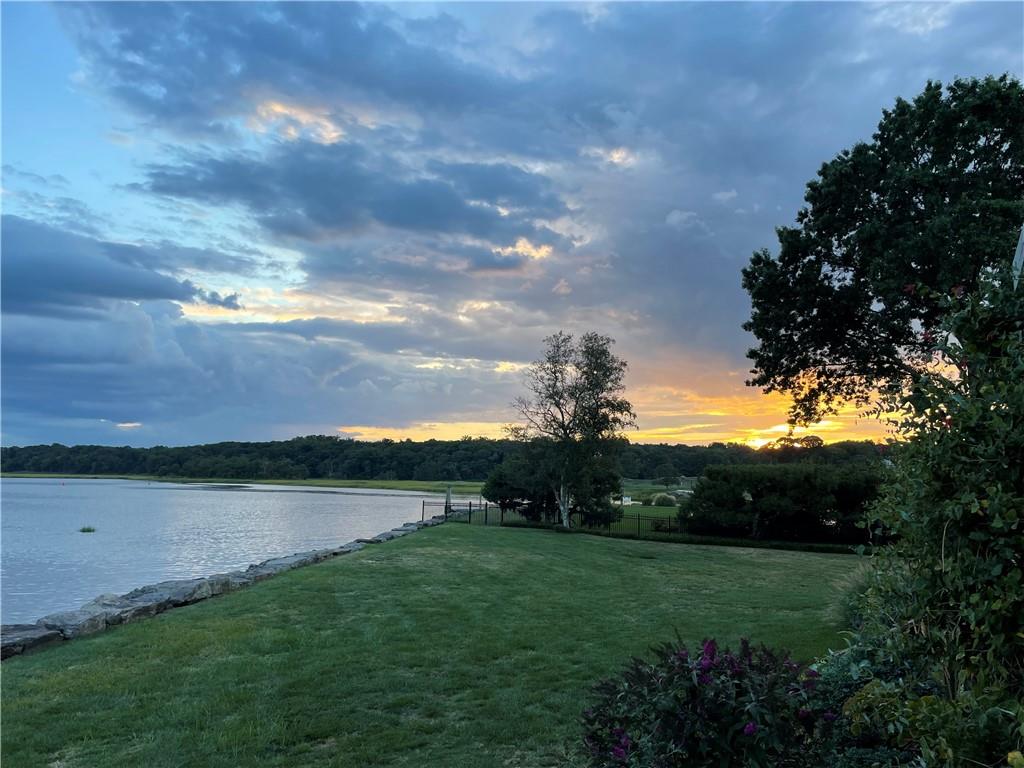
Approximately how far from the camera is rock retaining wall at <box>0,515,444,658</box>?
8492 mm

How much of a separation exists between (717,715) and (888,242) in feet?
36.4

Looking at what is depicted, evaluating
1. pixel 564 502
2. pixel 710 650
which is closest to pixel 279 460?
pixel 564 502

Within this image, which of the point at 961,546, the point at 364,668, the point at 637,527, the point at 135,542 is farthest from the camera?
the point at 637,527

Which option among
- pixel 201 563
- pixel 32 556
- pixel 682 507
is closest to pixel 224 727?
pixel 201 563

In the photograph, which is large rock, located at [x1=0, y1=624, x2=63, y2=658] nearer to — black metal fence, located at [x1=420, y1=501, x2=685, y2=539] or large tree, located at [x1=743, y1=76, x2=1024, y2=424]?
large tree, located at [x1=743, y1=76, x2=1024, y2=424]

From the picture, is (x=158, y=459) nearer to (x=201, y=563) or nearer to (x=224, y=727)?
(x=201, y=563)

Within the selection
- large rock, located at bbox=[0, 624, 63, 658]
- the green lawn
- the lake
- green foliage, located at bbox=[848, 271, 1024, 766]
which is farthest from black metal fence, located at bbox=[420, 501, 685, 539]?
green foliage, located at bbox=[848, 271, 1024, 766]

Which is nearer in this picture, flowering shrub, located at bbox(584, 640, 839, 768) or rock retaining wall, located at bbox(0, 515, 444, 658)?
flowering shrub, located at bbox(584, 640, 839, 768)

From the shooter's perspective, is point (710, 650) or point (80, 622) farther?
point (80, 622)

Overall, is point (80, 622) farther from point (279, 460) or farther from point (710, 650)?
point (279, 460)

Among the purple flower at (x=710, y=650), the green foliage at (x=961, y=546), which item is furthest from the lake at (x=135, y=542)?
the green foliage at (x=961, y=546)

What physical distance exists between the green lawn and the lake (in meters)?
4.63

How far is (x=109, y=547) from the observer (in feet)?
70.2

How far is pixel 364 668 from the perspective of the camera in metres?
7.08
